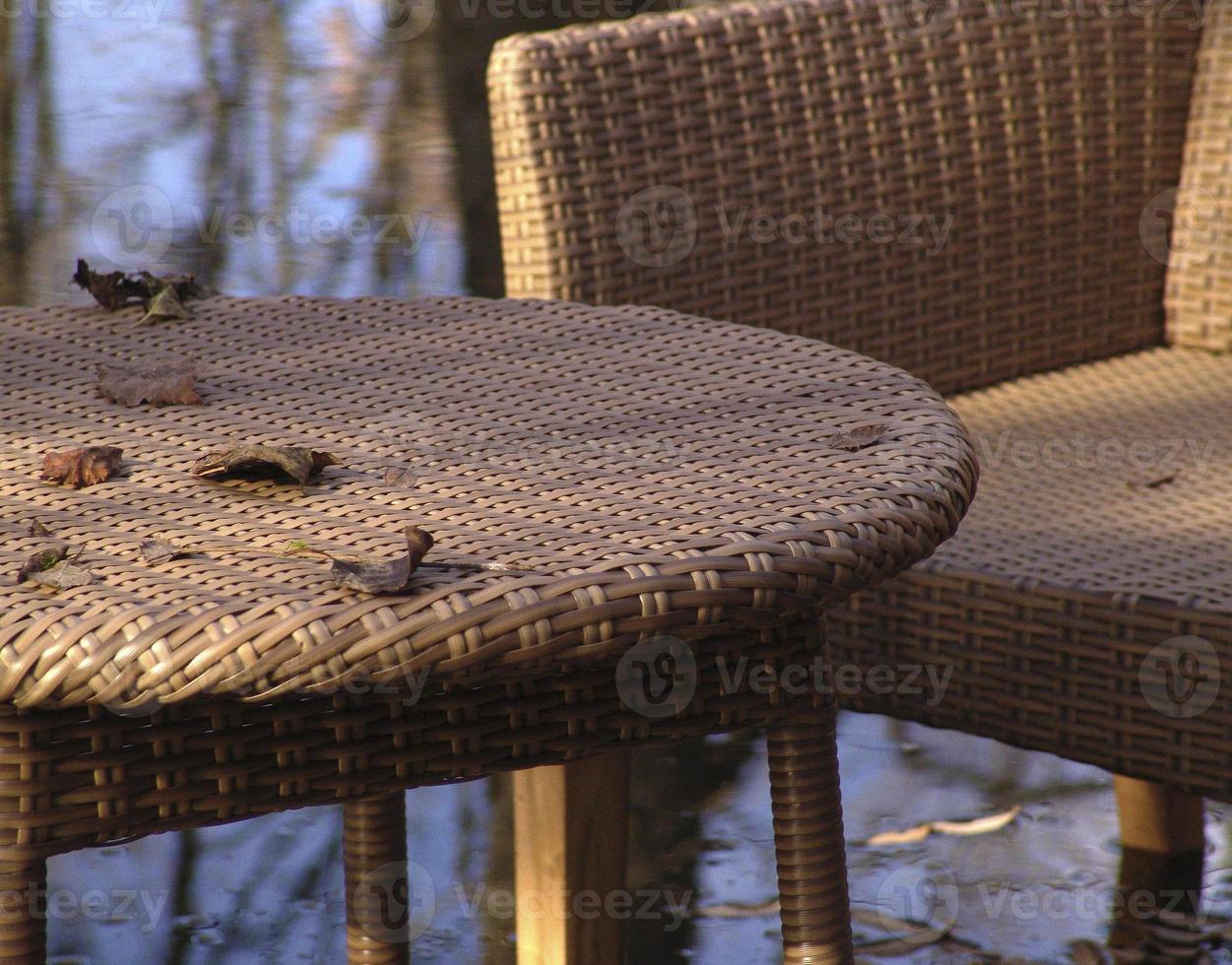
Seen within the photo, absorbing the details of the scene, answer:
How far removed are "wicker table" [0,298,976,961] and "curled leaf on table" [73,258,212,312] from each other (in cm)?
13

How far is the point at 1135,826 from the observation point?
194 centimetres

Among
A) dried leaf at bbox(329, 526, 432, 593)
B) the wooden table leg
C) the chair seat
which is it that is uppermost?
dried leaf at bbox(329, 526, 432, 593)

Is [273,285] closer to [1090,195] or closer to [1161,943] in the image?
[1090,195]

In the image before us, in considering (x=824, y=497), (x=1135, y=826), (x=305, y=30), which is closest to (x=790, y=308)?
(x=1135, y=826)

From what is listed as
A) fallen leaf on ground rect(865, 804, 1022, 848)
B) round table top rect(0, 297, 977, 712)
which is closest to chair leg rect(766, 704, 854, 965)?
round table top rect(0, 297, 977, 712)

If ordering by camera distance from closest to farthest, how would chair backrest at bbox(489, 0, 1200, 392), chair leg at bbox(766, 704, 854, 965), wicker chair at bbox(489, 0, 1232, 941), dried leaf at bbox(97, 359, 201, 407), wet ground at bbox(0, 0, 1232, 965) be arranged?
1. chair leg at bbox(766, 704, 854, 965)
2. dried leaf at bbox(97, 359, 201, 407)
3. wicker chair at bbox(489, 0, 1232, 941)
4. chair backrest at bbox(489, 0, 1200, 392)
5. wet ground at bbox(0, 0, 1232, 965)

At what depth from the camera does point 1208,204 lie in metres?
1.99

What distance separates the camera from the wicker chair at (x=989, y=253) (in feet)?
4.32

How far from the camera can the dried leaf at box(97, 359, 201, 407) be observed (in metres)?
1.10
